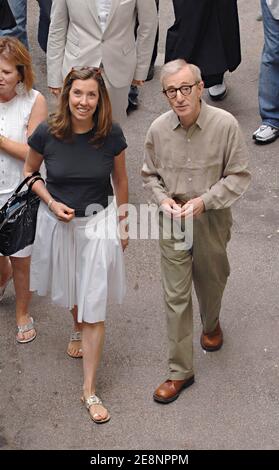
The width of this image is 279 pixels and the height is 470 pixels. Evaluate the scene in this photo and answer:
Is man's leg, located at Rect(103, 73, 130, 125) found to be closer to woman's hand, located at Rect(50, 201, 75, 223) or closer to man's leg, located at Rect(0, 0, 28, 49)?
woman's hand, located at Rect(50, 201, 75, 223)

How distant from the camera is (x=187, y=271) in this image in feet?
14.7

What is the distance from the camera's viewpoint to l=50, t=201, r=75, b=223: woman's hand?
431cm

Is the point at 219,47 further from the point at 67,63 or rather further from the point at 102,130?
the point at 102,130

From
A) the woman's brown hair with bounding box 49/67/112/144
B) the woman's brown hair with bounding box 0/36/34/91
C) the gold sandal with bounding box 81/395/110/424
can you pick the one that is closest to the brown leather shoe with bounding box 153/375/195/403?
the gold sandal with bounding box 81/395/110/424

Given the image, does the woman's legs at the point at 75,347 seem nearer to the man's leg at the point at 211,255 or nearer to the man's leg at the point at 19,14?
the man's leg at the point at 211,255

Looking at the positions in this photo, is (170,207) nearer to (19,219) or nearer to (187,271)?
(187,271)

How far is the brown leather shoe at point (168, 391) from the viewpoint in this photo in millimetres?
4680

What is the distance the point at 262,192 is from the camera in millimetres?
6488

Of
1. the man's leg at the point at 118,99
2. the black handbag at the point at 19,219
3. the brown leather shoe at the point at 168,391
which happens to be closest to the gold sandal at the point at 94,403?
the brown leather shoe at the point at 168,391

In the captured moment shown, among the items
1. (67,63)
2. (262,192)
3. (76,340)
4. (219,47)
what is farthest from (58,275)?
(219,47)

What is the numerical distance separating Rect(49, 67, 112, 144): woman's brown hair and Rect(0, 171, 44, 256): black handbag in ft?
1.15

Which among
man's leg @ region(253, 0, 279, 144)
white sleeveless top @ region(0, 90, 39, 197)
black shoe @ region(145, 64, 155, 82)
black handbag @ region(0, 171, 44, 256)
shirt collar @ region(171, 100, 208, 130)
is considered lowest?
black shoe @ region(145, 64, 155, 82)

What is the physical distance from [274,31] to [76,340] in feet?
10.1

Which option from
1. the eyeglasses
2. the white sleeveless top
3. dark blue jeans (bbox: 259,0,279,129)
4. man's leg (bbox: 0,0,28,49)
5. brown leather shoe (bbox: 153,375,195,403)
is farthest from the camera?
man's leg (bbox: 0,0,28,49)
